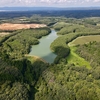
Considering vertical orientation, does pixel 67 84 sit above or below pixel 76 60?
above

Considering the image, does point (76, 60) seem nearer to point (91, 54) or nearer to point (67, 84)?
point (91, 54)

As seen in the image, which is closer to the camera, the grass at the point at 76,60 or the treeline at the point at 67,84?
the treeline at the point at 67,84

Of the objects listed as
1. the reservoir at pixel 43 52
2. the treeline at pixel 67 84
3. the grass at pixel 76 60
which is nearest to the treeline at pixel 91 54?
the grass at pixel 76 60

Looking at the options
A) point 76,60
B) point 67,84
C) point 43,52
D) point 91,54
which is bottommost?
point 43,52

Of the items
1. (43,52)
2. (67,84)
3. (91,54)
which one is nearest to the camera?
(67,84)

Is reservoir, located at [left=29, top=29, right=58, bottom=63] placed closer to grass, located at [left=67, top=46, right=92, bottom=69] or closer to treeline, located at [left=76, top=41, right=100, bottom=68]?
grass, located at [left=67, top=46, right=92, bottom=69]

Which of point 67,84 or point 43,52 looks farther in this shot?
point 43,52

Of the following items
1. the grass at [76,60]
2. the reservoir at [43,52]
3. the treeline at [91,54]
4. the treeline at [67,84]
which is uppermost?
the treeline at [67,84]

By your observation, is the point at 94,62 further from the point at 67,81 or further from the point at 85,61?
the point at 67,81

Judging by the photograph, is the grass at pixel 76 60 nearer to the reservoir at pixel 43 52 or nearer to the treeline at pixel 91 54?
the treeline at pixel 91 54

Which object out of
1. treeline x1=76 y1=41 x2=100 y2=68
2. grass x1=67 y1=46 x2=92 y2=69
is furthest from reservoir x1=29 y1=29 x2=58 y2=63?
treeline x1=76 y1=41 x2=100 y2=68

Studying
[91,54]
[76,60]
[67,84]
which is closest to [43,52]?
[76,60]

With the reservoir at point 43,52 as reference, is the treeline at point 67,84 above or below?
above
